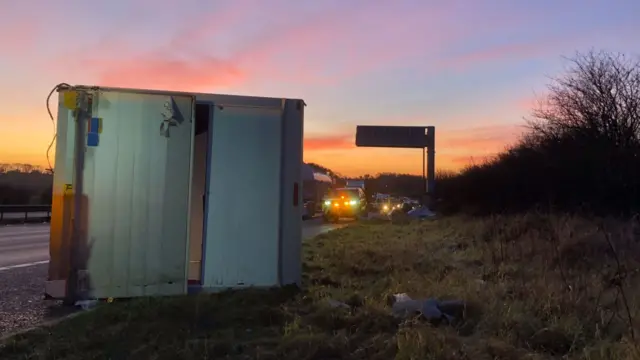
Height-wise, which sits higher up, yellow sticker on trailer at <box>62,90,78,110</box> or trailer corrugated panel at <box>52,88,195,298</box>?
yellow sticker on trailer at <box>62,90,78,110</box>

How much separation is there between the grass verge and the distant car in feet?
75.7

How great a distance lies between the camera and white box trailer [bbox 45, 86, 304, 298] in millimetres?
6441

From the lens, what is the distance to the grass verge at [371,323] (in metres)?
4.63

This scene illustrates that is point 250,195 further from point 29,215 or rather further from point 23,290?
point 29,215

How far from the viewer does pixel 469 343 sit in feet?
15.7

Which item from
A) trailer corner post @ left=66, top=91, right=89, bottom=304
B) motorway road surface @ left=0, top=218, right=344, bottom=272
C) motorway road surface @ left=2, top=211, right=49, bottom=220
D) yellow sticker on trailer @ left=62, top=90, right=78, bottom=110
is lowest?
motorway road surface @ left=0, top=218, right=344, bottom=272

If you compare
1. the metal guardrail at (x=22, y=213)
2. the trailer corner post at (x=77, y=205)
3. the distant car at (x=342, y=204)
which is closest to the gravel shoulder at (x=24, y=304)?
the trailer corner post at (x=77, y=205)

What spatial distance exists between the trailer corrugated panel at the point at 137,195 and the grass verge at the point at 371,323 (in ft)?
1.42

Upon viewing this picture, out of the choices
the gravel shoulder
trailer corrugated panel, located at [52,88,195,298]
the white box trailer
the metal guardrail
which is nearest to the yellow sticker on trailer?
the white box trailer

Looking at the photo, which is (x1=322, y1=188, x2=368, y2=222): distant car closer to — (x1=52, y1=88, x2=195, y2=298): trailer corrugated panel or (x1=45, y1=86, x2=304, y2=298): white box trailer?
(x1=45, y1=86, x2=304, y2=298): white box trailer

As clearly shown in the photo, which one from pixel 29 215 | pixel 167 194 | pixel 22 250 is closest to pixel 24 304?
pixel 167 194

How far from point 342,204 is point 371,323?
2738 centimetres

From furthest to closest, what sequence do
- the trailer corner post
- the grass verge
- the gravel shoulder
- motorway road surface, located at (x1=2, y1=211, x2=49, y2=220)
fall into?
motorway road surface, located at (x1=2, y1=211, x2=49, y2=220) → the trailer corner post → the gravel shoulder → the grass verge

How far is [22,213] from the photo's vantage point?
28484 millimetres
